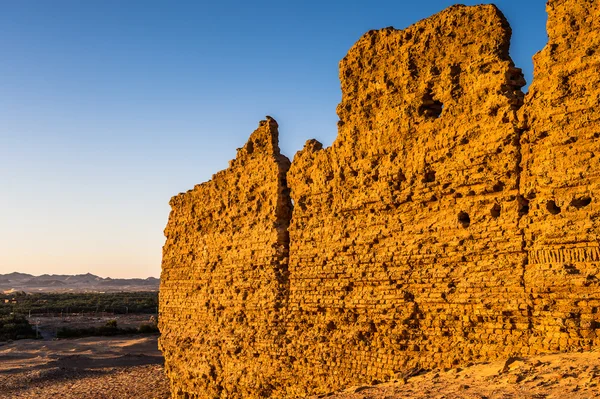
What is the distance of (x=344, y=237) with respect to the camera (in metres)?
8.73

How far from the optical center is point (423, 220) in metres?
7.62

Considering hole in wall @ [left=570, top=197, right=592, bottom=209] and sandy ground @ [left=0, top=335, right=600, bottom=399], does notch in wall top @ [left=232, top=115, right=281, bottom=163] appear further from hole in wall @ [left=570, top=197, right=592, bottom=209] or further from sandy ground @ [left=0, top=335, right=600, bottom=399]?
hole in wall @ [left=570, top=197, right=592, bottom=209]

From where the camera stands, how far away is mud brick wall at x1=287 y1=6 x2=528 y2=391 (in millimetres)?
6898

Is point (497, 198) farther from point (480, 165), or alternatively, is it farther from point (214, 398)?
point (214, 398)

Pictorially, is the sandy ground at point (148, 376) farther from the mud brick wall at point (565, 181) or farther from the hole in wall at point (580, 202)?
the hole in wall at point (580, 202)

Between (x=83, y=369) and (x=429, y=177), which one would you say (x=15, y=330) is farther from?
(x=429, y=177)

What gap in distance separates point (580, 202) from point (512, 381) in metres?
1.96

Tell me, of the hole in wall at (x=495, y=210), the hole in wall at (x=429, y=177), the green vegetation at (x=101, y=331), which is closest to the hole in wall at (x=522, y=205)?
the hole in wall at (x=495, y=210)

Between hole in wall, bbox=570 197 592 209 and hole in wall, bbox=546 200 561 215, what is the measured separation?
0.20m

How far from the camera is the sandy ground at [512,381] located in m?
5.18

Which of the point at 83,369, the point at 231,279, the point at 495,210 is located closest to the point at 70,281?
the point at 83,369

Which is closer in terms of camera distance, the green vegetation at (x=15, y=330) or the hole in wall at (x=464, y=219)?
the hole in wall at (x=464, y=219)

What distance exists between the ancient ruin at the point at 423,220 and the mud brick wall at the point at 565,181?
0.02m

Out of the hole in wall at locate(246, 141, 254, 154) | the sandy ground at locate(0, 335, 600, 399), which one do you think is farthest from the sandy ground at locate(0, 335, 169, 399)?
the hole in wall at locate(246, 141, 254, 154)
